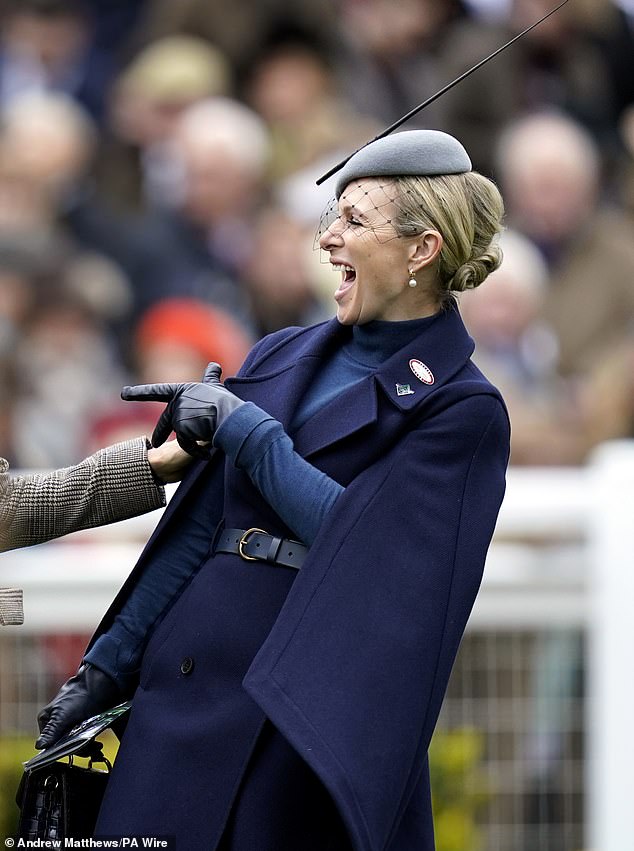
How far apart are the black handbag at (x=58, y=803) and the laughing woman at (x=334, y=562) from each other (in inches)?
2.6

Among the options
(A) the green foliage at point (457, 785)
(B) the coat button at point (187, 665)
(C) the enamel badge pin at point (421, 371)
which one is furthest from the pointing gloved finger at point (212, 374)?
(A) the green foliage at point (457, 785)

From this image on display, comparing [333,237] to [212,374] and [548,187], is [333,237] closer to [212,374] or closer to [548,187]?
[212,374]

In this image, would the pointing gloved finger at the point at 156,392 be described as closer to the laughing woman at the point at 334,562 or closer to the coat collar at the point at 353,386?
the laughing woman at the point at 334,562

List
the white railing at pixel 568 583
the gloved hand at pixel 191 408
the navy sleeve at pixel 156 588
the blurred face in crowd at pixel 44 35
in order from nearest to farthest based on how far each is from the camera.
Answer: the gloved hand at pixel 191 408 < the navy sleeve at pixel 156 588 < the white railing at pixel 568 583 < the blurred face in crowd at pixel 44 35

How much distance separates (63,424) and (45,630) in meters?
1.48

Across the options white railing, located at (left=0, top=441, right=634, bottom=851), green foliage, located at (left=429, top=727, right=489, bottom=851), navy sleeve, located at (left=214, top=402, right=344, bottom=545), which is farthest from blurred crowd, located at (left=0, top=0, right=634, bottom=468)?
navy sleeve, located at (left=214, top=402, right=344, bottom=545)

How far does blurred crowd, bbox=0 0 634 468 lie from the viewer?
7133mm

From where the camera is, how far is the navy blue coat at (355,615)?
2.79 m

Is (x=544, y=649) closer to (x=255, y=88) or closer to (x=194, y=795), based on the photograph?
(x=194, y=795)

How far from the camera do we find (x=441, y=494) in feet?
9.50

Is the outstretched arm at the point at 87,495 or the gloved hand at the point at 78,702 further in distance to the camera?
the outstretched arm at the point at 87,495

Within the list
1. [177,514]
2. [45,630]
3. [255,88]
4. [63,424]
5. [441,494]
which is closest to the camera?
[441,494]

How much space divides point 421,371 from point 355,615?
1.59 feet

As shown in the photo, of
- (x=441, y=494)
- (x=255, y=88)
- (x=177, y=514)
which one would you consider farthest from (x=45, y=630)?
(x=255, y=88)
